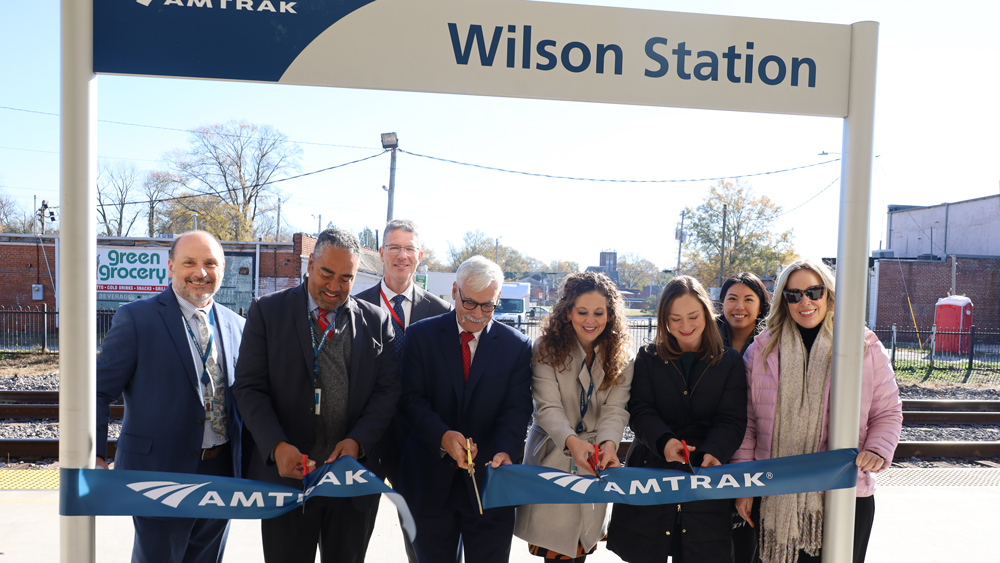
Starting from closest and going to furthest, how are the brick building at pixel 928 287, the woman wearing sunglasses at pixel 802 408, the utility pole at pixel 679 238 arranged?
the woman wearing sunglasses at pixel 802 408
the brick building at pixel 928 287
the utility pole at pixel 679 238

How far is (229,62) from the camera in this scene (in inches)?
86.4

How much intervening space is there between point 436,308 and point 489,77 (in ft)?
6.53

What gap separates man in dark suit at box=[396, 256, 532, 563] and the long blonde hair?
4.36 feet

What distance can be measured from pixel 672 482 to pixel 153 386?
8.36ft

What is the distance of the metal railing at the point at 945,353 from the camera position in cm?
1555

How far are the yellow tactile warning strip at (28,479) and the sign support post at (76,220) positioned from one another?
156 inches

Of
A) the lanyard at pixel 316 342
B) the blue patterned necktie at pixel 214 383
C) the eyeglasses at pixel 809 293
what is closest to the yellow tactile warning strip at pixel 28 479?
the blue patterned necktie at pixel 214 383

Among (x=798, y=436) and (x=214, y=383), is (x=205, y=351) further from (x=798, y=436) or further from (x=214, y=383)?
(x=798, y=436)

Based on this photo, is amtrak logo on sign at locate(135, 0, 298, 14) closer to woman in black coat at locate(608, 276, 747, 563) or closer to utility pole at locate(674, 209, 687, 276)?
woman in black coat at locate(608, 276, 747, 563)

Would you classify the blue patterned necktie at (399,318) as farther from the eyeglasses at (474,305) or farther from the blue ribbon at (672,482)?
the blue ribbon at (672,482)

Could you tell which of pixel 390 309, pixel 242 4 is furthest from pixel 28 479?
pixel 242 4

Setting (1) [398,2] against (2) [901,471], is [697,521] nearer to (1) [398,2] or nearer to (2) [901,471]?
(1) [398,2]

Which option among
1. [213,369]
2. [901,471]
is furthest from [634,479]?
[901,471]

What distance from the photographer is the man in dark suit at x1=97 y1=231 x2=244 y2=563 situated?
9.02 ft
